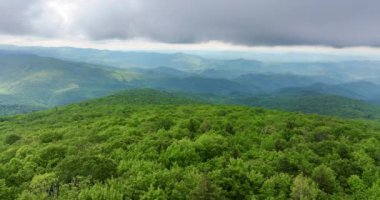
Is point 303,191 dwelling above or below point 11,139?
above

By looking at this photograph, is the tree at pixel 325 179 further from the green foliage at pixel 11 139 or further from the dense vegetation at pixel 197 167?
the green foliage at pixel 11 139

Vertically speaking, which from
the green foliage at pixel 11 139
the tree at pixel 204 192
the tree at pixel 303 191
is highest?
the tree at pixel 204 192

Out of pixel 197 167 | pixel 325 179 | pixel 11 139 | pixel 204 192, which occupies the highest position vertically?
pixel 204 192

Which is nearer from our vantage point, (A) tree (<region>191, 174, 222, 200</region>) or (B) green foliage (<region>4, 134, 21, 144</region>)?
(A) tree (<region>191, 174, 222, 200</region>)

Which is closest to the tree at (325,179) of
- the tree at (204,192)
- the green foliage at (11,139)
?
the tree at (204,192)

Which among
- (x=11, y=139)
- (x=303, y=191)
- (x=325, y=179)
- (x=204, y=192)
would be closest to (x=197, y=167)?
(x=204, y=192)

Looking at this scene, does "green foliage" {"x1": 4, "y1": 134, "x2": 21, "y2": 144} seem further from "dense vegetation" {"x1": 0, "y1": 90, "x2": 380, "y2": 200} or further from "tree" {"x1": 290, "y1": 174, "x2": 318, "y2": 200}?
"tree" {"x1": 290, "y1": 174, "x2": 318, "y2": 200}

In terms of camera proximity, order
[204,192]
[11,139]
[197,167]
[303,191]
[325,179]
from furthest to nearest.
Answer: [11,139] → [197,167] → [325,179] → [303,191] → [204,192]

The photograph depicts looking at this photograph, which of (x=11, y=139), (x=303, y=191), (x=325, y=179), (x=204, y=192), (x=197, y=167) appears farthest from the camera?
(x=11, y=139)

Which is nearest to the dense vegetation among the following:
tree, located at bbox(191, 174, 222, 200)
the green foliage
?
tree, located at bbox(191, 174, 222, 200)

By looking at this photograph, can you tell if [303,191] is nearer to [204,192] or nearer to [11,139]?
[204,192]

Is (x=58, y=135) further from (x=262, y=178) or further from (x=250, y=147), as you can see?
Answer: (x=262, y=178)
